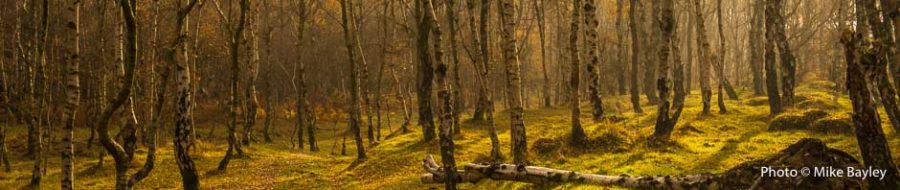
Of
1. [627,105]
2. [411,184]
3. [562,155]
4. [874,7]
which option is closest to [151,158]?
[411,184]

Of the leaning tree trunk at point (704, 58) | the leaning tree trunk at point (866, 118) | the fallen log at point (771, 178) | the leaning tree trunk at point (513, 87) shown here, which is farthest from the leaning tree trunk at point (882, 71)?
the leaning tree trunk at point (704, 58)

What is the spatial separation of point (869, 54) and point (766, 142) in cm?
997

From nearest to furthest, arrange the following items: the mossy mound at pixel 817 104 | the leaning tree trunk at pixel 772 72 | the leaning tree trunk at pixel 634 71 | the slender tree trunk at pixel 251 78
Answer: the leaning tree trunk at pixel 772 72 < the slender tree trunk at pixel 251 78 < the mossy mound at pixel 817 104 < the leaning tree trunk at pixel 634 71

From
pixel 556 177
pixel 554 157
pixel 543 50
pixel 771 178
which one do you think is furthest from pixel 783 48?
pixel 771 178

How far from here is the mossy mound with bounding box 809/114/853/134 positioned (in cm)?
1769

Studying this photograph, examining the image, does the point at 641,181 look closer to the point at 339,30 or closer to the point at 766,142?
the point at 766,142

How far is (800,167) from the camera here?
8031 millimetres

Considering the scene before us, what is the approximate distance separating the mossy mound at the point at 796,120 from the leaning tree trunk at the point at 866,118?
475 inches

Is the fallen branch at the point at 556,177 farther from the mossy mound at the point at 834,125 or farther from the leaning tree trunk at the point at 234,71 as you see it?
the mossy mound at the point at 834,125

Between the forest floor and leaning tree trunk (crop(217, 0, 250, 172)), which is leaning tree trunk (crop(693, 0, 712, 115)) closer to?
the forest floor

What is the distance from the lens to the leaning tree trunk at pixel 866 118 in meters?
7.95

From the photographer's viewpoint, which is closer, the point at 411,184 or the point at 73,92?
the point at 73,92

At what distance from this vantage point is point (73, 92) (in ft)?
40.0

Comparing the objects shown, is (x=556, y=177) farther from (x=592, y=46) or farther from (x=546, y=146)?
(x=592, y=46)
